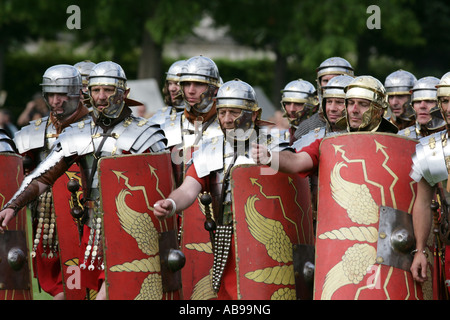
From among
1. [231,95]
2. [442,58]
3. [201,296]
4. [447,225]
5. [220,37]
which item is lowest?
[201,296]

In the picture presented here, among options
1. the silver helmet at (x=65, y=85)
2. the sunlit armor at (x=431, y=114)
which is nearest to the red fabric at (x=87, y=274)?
the silver helmet at (x=65, y=85)

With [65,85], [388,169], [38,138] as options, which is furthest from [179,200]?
[38,138]

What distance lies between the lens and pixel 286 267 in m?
6.50

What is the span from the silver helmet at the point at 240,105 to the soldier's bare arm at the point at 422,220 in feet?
4.53

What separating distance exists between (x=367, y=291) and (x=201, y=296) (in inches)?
77.8

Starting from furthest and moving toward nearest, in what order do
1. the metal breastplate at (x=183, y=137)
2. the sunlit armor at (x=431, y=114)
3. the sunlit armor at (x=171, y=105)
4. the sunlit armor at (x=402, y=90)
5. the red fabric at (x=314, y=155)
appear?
the sunlit armor at (x=402, y=90) → the sunlit armor at (x=171, y=105) → the sunlit armor at (x=431, y=114) → the metal breastplate at (x=183, y=137) → the red fabric at (x=314, y=155)

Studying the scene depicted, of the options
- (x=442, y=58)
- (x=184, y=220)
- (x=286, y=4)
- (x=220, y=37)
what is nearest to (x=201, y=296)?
(x=184, y=220)

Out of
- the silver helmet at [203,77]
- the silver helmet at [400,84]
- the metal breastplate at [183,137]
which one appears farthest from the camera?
the silver helmet at [400,84]

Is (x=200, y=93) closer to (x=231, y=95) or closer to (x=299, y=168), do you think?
(x=231, y=95)

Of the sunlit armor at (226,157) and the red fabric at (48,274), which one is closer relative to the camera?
the sunlit armor at (226,157)

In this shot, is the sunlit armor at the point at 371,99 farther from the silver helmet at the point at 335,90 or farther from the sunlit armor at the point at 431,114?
the sunlit armor at the point at 431,114

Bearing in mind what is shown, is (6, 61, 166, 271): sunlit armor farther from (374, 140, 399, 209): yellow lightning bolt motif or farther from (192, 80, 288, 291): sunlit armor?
(374, 140, 399, 209): yellow lightning bolt motif

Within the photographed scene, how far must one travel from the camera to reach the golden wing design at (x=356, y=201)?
19.2ft

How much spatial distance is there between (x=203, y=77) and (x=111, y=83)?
118 centimetres
